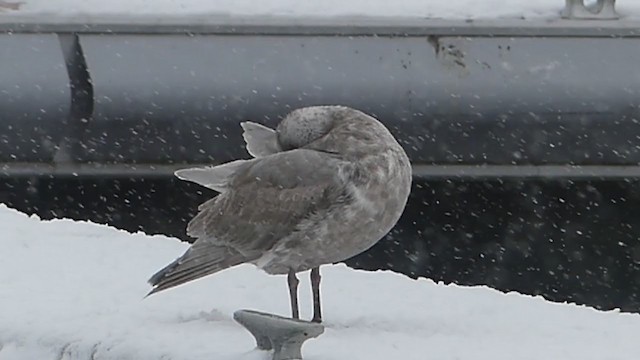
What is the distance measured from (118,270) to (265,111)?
1.37 metres

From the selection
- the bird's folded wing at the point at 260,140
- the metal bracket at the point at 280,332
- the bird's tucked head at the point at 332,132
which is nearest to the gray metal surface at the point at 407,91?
the bird's folded wing at the point at 260,140

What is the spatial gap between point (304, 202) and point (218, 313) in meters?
0.28

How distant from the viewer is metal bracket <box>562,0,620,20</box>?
14.9ft

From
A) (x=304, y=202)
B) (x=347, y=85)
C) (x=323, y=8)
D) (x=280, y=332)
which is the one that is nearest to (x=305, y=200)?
(x=304, y=202)

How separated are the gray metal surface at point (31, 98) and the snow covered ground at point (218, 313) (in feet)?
3.13

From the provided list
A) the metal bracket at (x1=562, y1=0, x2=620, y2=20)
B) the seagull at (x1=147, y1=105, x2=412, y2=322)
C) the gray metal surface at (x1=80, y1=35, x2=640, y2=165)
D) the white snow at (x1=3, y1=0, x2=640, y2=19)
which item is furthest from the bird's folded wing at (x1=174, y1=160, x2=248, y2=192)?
the metal bracket at (x1=562, y1=0, x2=620, y2=20)

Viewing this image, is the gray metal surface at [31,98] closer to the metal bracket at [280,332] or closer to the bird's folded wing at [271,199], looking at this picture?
the bird's folded wing at [271,199]

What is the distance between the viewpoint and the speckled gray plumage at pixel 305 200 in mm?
2951

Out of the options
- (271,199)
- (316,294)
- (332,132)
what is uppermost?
(332,132)

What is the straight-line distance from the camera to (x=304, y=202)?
9.86ft

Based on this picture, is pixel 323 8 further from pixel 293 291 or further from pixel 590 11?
pixel 293 291

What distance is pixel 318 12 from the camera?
4594 mm

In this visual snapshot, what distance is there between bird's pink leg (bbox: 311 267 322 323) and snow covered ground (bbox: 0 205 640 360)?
0.11 ft

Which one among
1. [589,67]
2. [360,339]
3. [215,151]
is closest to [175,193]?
[215,151]
